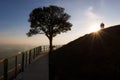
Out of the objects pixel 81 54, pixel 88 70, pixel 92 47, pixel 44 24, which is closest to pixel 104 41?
pixel 92 47

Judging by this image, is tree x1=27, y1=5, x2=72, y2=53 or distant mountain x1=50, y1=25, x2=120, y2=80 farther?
tree x1=27, y1=5, x2=72, y2=53

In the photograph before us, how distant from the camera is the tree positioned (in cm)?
4103

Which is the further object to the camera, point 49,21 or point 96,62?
point 49,21

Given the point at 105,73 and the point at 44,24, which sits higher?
the point at 44,24

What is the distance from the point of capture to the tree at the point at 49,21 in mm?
41031

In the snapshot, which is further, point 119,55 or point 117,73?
point 119,55

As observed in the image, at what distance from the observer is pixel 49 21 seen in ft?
134

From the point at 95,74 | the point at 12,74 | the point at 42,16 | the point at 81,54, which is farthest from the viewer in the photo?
the point at 42,16

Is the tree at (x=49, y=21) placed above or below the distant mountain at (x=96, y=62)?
above

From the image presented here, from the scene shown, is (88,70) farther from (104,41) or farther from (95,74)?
(104,41)

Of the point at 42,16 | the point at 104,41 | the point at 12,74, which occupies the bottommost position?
the point at 12,74

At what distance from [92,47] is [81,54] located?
3.08 ft

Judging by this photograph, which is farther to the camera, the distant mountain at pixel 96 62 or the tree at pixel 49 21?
the tree at pixel 49 21

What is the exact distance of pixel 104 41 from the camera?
14.9 metres
